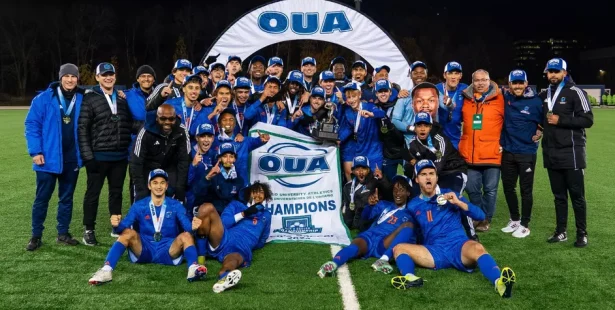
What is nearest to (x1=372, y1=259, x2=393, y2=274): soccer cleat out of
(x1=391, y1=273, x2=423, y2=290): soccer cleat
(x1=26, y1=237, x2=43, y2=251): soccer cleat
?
(x1=391, y1=273, x2=423, y2=290): soccer cleat

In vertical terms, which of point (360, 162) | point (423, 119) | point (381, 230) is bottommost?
point (381, 230)

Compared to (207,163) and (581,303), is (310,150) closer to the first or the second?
(207,163)

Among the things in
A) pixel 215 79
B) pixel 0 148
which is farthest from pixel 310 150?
pixel 0 148

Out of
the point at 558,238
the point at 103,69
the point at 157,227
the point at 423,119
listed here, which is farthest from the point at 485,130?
the point at 103,69

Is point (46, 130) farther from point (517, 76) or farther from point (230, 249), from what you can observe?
point (517, 76)

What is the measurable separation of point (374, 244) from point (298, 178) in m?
1.53

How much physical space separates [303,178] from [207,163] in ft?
3.97

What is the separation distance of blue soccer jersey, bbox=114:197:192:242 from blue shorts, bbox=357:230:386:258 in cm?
184

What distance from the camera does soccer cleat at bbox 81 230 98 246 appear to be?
6.39 metres

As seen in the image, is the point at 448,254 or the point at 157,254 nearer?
the point at 448,254

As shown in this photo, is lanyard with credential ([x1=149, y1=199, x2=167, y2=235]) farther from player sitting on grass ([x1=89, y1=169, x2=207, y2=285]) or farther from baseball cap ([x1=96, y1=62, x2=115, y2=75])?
baseball cap ([x1=96, y1=62, x2=115, y2=75])

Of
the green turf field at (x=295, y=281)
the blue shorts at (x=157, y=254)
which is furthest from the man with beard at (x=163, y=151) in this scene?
the green turf field at (x=295, y=281)

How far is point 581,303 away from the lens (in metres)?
4.54

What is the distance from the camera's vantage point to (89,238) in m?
6.40
